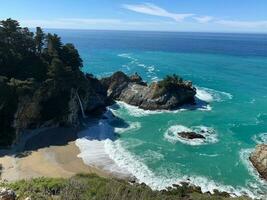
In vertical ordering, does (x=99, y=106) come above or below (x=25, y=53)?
below

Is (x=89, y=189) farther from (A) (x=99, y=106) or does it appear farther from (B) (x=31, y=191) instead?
(A) (x=99, y=106)

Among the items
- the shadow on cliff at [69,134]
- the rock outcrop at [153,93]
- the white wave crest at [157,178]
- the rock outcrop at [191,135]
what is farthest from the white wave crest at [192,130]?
the rock outcrop at [153,93]

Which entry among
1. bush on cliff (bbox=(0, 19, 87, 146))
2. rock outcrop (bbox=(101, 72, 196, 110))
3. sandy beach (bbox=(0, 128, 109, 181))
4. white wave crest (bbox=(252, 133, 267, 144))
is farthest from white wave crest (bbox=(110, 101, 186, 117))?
white wave crest (bbox=(252, 133, 267, 144))

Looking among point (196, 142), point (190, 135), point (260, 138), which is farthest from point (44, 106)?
point (260, 138)

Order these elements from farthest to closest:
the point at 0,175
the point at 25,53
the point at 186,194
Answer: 1. the point at 25,53
2. the point at 0,175
3. the point at 186,194

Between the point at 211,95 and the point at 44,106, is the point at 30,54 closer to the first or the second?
the point at 44,106

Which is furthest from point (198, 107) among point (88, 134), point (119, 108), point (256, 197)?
point (256, 197)
